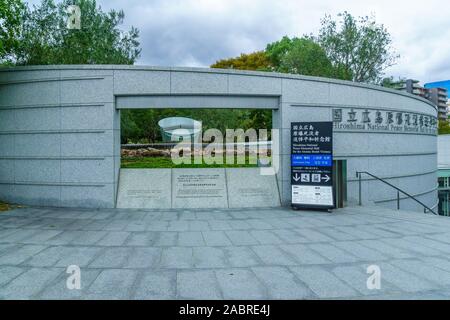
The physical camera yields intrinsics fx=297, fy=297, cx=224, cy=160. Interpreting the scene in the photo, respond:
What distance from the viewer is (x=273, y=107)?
10.5 meters

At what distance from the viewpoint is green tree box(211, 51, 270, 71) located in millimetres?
35750

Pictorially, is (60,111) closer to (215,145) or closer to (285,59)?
(215,145)

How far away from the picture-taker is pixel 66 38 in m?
14.6

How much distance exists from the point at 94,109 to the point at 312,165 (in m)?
7.29

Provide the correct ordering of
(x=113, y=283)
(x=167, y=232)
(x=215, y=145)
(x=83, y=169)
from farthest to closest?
(x=215, y=145)
(x=83, y=169)
(x=167, y=232)
(x=113, y=283)

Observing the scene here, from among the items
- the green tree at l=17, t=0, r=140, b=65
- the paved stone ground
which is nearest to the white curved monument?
the green tree at l=17, t=0, r=140, b=65

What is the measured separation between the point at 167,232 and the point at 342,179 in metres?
6.91

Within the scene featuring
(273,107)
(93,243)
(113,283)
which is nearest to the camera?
(113,283)

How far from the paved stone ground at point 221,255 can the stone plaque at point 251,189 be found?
148cm

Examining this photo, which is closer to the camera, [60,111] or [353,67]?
[60,111]

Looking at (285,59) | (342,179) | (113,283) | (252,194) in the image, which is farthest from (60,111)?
→ (285,59)

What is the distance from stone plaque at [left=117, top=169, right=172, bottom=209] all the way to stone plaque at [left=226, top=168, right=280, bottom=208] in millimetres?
2164

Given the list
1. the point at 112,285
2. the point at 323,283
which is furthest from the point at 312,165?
the point at 112,285

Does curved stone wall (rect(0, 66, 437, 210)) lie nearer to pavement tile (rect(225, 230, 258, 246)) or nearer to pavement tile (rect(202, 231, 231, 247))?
pavement tile (rect(225, 230, 258, 246))
